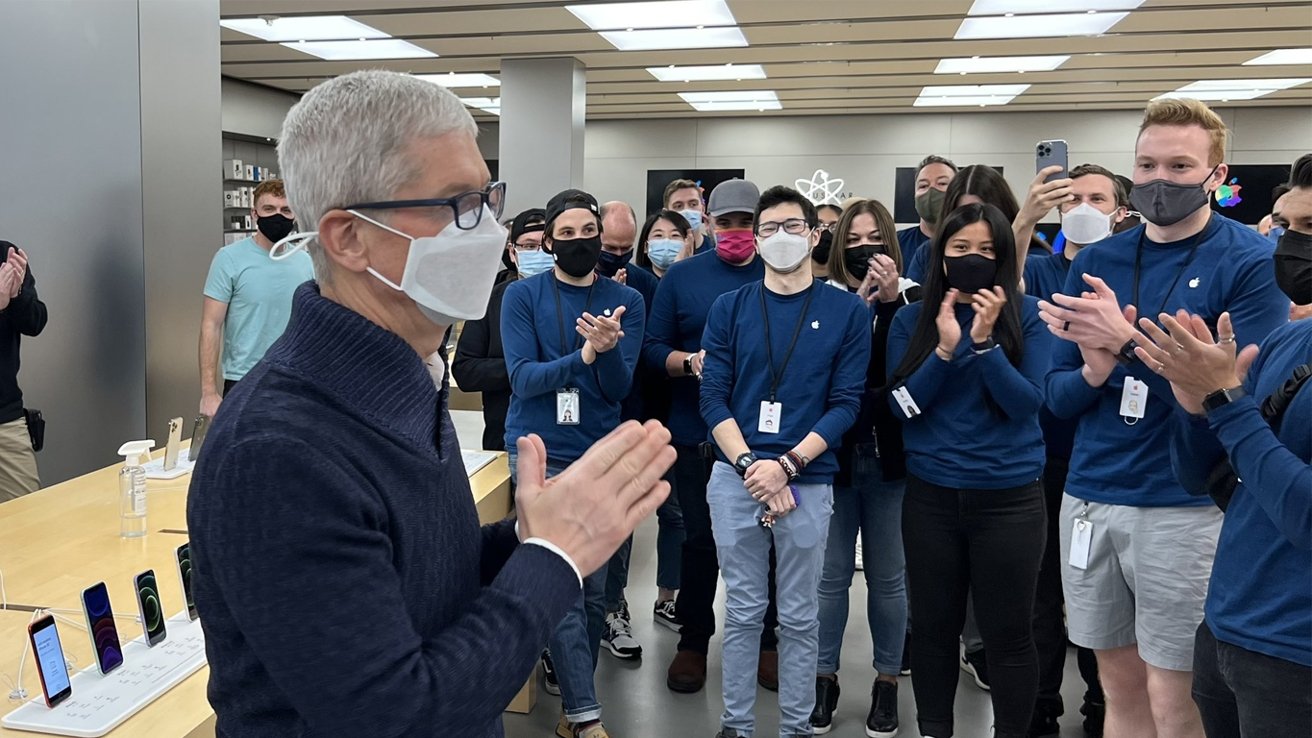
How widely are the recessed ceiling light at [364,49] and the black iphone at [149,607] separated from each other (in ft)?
24.7

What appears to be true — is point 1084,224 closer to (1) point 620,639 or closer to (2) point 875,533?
(2) point 875,533

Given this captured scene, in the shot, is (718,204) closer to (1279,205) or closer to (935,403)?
(935,403)

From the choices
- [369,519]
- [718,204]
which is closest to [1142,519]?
[718,204]

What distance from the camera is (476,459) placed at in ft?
11.5

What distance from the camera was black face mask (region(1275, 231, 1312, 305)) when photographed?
1.70m

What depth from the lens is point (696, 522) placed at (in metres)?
3.44

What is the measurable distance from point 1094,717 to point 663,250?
2717mm

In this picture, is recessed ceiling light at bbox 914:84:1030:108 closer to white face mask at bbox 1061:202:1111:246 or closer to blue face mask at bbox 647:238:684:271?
blue face mask at bbox 647:238:684:271

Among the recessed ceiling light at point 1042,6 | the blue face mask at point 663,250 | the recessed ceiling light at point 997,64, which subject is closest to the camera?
the blue face mask at point 663,250

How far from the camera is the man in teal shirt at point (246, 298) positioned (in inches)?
162

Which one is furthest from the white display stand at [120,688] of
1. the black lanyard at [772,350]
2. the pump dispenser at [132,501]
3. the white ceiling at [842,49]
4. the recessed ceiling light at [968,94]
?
the recessed ceiling light at [968,94]

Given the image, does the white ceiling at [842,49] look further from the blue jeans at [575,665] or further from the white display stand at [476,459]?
the blue jeans at [575,665]

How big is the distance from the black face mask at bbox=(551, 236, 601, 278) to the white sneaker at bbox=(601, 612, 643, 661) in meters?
1.51

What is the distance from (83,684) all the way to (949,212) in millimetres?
2623
